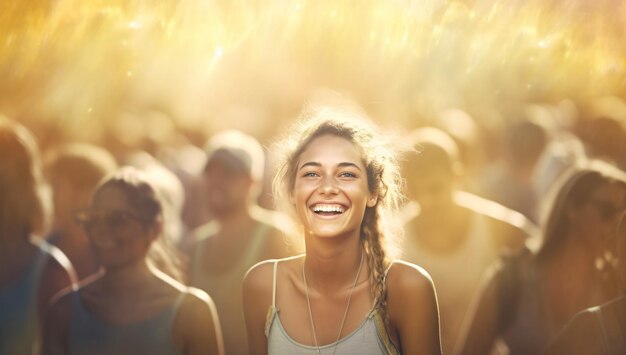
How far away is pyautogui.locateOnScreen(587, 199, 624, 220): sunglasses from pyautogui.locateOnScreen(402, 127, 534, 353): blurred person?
283 millimetres

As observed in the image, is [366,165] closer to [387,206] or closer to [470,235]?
[387,206]

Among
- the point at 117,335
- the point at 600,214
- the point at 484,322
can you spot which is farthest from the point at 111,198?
the point at 600,214

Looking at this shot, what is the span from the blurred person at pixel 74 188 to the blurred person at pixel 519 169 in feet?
5.23

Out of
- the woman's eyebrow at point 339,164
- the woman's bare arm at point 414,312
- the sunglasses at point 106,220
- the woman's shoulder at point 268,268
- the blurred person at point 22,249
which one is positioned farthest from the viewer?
the blurred person at point 22,249

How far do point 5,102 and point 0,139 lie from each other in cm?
16

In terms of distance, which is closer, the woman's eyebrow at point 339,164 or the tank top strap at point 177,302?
the woman's eyebrow at point 339,164

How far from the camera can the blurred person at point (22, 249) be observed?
3.10 meters

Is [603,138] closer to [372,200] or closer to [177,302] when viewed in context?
[372,200]

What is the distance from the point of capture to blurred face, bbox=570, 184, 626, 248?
309 centimetres

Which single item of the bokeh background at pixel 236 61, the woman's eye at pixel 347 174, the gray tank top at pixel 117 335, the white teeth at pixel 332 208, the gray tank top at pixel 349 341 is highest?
the bokeh background at pixel 236 61

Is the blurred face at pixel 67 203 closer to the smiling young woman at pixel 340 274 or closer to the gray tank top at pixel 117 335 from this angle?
the gray tank top at pixel 117 335

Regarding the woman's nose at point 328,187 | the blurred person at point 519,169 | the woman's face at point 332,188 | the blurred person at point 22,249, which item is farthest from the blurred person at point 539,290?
the blurred person at point 22,249

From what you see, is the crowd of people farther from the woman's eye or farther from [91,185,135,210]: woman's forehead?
the woman's eye

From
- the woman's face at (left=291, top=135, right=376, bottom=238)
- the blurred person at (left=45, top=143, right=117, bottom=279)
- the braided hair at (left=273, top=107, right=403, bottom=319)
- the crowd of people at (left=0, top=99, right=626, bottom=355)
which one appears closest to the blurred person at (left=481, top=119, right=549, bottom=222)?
the crowd of people at (left=0, top=99, right=626, bottom=355)
